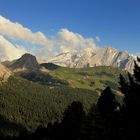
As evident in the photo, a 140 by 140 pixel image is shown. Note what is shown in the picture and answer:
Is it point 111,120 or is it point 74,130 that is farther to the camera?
point 74,130

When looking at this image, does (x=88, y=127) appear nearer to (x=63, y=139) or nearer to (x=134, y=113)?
(x=134, y=113)

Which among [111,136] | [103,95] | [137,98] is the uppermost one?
[103,95]

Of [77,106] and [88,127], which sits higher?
[77,106]

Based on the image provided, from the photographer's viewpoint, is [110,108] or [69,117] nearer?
[110,108]

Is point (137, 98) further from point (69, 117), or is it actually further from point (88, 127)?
point (69, 117)

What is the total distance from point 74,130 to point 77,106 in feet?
9.79

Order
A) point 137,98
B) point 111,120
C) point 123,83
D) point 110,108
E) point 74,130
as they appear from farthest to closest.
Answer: point 74,130
point 110,108
point 111,120
point 123,83
point 137,98

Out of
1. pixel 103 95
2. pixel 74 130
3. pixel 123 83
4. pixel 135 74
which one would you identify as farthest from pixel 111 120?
pixel 74 130

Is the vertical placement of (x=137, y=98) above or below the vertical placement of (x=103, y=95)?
below

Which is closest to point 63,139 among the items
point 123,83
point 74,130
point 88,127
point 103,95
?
point 74,130

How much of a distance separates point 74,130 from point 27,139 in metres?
64.7

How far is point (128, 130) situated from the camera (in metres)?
27.5

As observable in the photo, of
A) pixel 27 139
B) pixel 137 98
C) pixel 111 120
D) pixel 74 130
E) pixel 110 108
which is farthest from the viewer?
pixel 27 139

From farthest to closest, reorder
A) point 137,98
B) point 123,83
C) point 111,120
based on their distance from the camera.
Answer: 1. point 111,120
2. point 123,83
3. point 137,98
